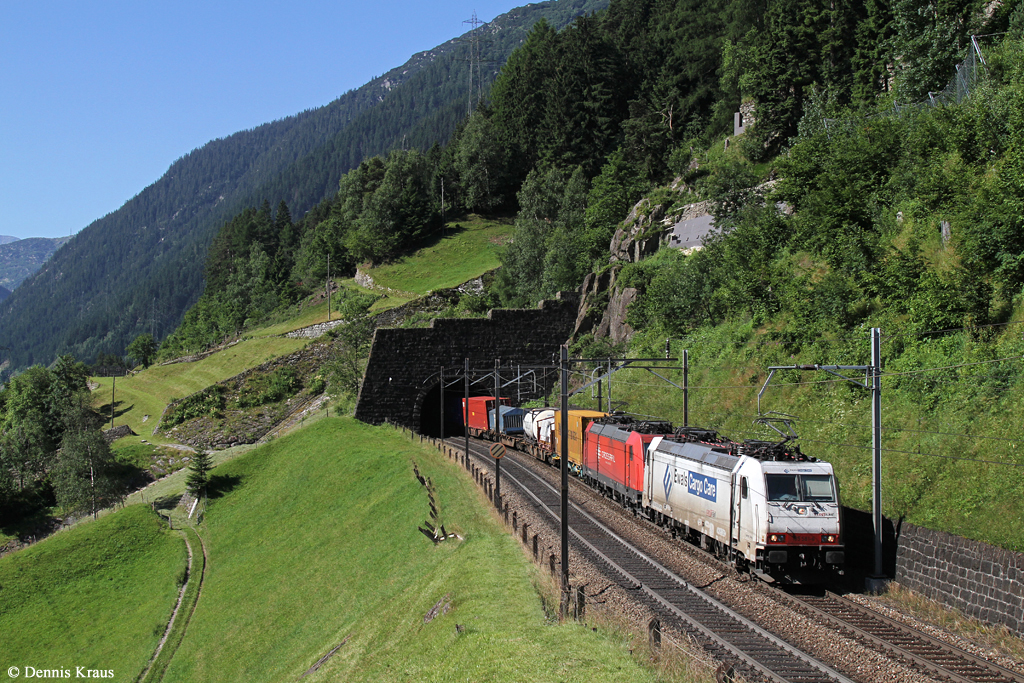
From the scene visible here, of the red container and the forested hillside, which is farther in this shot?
the red container

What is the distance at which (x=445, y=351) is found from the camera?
58.7 m

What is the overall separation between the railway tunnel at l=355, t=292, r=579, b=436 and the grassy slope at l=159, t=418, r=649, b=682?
420 cm

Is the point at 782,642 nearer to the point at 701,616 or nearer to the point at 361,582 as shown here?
the point at 701,616

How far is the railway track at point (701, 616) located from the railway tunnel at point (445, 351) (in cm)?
3325

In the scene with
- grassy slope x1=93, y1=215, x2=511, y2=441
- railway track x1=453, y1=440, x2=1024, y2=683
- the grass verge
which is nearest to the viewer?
railway track x1=453, y1=440, x2=1024, y2=683

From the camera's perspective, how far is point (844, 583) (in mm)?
18188

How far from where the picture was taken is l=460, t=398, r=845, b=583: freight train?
55.9 feet

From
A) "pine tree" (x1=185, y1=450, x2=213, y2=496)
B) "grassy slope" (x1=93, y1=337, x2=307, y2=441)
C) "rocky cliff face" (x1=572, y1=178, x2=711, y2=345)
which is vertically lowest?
"pine tree" (x1=185, y1=450, x2=213, y2=496)

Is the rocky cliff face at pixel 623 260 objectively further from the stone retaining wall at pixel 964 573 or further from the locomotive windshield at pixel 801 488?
the stone retaining wall at pixel 964 573

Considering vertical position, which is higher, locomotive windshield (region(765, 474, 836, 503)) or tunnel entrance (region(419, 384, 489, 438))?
locomotive windshield (region(765, 474, 836, 503))

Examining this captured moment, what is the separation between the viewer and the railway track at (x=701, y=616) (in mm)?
12625

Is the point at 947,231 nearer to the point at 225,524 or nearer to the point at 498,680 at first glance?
the point at 498,680

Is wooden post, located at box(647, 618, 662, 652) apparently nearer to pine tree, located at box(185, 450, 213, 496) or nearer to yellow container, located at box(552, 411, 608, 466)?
yellow container, located at box(552, 411, 608, 466)

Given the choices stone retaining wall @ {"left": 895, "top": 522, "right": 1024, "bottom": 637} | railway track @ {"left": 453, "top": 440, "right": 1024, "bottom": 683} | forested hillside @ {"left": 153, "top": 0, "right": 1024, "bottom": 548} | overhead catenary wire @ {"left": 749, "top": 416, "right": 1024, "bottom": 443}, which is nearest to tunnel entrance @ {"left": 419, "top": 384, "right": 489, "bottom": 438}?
forested hillside @ {"left": 153, "top": 0, "right": 1024, "bottom": 548}
